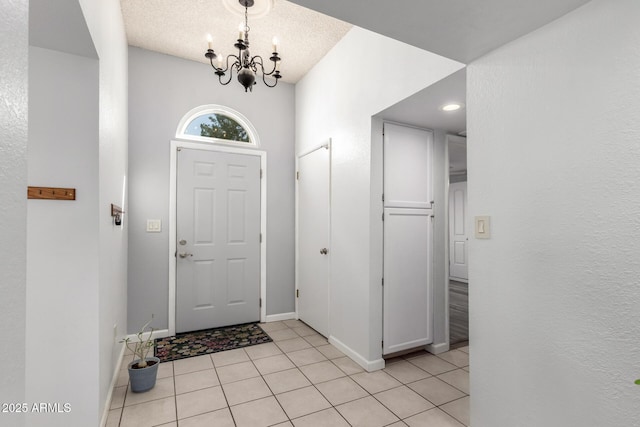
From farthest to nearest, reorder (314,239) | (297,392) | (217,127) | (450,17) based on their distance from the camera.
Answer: (217,127), (314,239), (297,392), (450,17)

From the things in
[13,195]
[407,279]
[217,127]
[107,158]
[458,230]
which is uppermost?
[217,127]

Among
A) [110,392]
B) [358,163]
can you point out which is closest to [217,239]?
[110,392]

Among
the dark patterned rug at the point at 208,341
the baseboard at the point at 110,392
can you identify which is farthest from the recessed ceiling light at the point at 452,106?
the baseboard at the point at 110,392

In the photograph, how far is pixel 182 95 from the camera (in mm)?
3529

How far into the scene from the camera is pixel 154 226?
335 centimetres

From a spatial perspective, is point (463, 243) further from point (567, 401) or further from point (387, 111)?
point (567, 401)

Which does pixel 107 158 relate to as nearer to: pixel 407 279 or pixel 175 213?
pixel 175 213

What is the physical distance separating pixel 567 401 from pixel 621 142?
1.12 metres

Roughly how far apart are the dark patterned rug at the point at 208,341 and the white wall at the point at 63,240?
4.21ft

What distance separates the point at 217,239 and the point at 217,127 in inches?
53.5

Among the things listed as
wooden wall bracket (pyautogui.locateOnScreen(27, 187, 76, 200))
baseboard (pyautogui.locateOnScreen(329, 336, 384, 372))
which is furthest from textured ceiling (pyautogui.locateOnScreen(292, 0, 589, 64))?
baseboard (pyautogui.locateOnScreen(329, 336, 384, 372))

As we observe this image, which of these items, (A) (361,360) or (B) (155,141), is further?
(B) (155,141)

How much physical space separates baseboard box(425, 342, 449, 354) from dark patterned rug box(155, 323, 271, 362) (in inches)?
64.6

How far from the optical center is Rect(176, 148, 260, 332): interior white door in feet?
11.5
